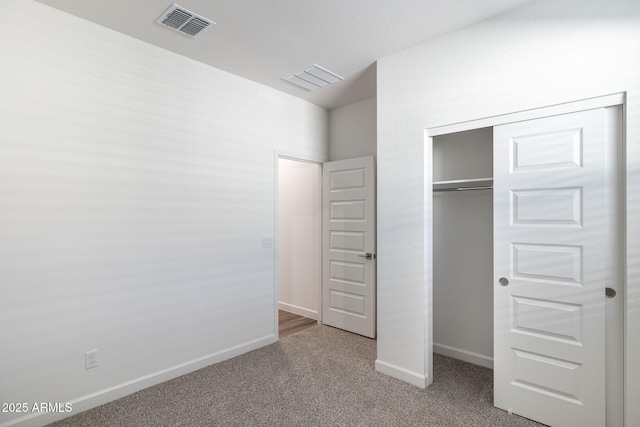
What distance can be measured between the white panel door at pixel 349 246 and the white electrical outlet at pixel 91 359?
8.11 ft

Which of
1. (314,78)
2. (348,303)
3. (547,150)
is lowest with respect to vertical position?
(348,303)

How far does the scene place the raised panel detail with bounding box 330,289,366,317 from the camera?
12.5ft

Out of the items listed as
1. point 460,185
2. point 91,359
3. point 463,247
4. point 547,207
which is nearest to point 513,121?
point 547,207

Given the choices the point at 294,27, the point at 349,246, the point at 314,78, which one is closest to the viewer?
the point at 294,27

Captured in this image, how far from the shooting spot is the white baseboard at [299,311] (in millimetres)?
4379

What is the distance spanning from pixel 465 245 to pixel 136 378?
3024 mm

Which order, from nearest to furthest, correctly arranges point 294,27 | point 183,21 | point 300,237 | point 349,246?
point 183,21 → point 294,27 → point 349,246 → point 300,237

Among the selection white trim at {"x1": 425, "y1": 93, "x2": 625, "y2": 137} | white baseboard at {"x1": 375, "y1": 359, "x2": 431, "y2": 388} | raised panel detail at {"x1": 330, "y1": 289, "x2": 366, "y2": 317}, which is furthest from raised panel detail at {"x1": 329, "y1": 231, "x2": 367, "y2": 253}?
white trim at {"x1": 425, "y1": 93, "x2": 625, "y2": 137}

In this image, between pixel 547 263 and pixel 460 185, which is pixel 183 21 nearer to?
pixel 460 185

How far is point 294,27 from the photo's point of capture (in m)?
2.44

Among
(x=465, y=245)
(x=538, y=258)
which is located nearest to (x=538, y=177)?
(x=538, y=258)

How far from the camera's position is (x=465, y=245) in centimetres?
307

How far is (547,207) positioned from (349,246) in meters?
2.18

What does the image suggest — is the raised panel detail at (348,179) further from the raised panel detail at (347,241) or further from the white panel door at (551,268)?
the white panel door at (551,268)
